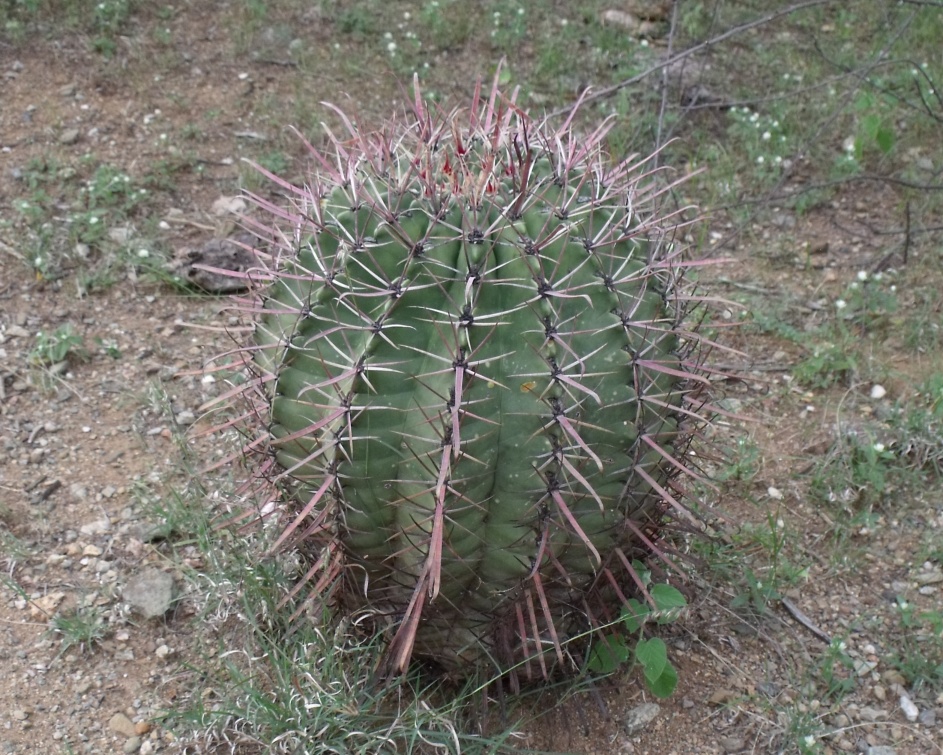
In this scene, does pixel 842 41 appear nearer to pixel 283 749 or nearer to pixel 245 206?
pixel 245 206

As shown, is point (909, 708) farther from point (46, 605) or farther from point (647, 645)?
point (46, 605)

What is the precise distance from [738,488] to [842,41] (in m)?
3.26

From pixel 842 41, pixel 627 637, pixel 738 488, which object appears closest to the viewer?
pixel 627 637

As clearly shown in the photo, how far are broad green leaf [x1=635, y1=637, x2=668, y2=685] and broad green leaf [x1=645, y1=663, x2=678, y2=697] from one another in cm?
3

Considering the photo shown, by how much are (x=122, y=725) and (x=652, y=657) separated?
1256mm

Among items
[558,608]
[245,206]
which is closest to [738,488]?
[558,608]

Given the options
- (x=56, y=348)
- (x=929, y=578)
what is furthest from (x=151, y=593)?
(x=929, y=578)

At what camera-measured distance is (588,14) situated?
5594 mm

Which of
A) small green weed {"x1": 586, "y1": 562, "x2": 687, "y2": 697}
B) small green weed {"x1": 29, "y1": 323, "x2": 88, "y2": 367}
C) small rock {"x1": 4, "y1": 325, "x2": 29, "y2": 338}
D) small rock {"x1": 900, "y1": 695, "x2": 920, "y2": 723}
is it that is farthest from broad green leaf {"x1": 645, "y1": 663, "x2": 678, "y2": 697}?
small rock {"x1": 4, "y1": 325, "x2": 29, "y2": 338}

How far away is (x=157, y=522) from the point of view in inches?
119

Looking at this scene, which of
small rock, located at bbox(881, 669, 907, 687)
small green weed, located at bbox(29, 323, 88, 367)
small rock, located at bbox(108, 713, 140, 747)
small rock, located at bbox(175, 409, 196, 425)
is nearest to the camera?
small rock, located at bbox(108, 713, 140, 747)

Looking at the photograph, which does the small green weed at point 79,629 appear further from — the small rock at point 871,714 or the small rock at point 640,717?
the small rock at point 871,714

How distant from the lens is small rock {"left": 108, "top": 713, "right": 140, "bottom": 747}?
2469mm

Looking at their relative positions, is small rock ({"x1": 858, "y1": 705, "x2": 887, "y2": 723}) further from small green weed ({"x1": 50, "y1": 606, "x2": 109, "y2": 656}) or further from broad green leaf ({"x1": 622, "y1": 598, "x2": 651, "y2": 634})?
small green weed ({"x1": 50, "y1": 606, "x2": 109, "y2": 656})
